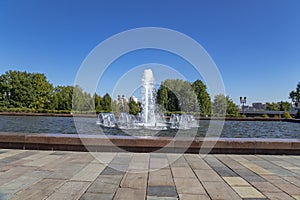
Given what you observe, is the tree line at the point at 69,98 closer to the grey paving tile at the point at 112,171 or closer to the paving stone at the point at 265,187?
the grey paving tile at the point at 112,171

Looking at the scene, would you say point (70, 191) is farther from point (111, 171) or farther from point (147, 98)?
point (147, 98)

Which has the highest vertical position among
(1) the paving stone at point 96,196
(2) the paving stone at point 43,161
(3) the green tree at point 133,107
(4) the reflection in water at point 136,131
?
(3) the green tree at point 133,107

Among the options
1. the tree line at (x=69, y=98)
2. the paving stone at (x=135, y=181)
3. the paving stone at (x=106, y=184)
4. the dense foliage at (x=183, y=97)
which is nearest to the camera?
the paving stone at (x=106, y=184)

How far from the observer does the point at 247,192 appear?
3521 millimetres

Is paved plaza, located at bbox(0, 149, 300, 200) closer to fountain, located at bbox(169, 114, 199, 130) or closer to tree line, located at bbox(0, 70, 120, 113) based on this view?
fountain, located at bbox(169, 114, 199, 130)

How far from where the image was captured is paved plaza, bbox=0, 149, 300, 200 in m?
3.39

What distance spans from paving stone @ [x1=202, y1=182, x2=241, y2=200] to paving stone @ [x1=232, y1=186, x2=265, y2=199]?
3.8 inches

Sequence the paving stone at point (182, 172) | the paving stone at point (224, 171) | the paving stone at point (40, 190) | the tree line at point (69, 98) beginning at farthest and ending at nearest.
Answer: the tree line at point (69, 98) → the paving stone at point (224, 171) → the paving stone at point (182, 172) → the paving stone at point (40, 190)

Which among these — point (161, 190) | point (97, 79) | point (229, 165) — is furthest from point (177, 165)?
point (97, 79)

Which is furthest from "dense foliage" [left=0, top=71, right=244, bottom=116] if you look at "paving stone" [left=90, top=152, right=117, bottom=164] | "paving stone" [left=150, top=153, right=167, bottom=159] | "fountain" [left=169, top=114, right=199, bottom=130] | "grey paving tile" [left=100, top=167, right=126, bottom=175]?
"grey paving tile" [left=100, top=167, right=126, bottom=175]

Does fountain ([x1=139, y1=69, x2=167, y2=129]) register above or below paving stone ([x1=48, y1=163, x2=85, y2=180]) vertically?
above

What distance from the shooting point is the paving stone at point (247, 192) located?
3.37 m

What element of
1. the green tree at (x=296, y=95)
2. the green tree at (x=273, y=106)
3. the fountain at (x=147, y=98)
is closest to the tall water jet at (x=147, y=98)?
the fountain at (x=147, y=98)

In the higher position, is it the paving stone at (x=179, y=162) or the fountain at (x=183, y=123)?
the fountain at (x=183, y=123)
